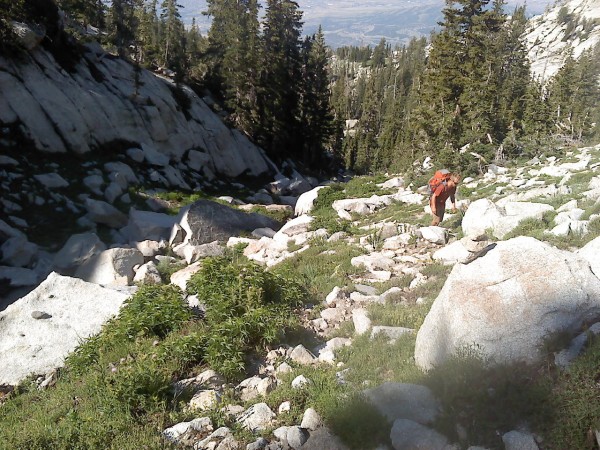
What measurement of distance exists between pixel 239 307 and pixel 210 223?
382 inches

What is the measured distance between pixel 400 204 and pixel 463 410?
53.4 ft

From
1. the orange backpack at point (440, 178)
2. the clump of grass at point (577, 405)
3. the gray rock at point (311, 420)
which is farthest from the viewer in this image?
the orange backpack at point (440, 178)

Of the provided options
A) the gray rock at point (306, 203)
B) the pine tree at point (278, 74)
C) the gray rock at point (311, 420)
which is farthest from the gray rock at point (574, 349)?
the pine tree at point (278, 74)

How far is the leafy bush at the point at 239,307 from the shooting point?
7.18m

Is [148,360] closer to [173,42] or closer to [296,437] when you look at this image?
[296,437]

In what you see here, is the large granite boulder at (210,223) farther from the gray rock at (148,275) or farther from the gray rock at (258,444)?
the gray rock at (258,444)

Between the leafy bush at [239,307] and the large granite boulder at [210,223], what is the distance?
7227 millimetres

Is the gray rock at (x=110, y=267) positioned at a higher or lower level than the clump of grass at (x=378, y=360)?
lower

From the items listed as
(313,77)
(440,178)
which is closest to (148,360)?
(440,178)

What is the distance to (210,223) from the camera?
57.7 ft

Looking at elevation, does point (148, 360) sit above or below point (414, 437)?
below

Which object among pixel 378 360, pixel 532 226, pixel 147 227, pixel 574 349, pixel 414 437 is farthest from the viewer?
pixel 147 227

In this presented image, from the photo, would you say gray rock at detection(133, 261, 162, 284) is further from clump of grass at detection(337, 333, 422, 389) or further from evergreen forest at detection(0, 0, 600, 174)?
evergreen forest at detection(0, 0, 600, 174)

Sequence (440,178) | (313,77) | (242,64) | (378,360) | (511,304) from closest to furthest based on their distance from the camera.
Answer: (511,304)
(378,360)
(440,178)
(242,64)
(313,77)
